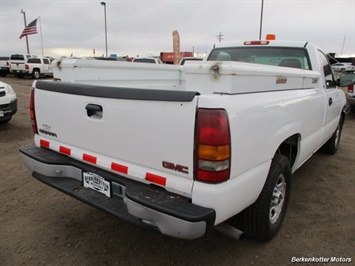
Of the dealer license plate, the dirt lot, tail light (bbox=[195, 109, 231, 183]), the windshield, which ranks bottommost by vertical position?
the dirt lot

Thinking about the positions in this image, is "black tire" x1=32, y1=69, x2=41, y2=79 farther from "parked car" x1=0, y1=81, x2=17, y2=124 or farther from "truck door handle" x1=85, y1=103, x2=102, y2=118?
"truck door handle" x1=85, y1=103, x2=102, y2=118

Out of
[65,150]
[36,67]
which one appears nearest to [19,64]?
[36,67]

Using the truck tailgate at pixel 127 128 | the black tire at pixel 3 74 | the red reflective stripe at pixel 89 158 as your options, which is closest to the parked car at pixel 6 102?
the truck tailgate at pixel 127 128

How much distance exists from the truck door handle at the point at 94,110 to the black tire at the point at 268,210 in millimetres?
1424

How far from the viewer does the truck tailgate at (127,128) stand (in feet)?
6.17

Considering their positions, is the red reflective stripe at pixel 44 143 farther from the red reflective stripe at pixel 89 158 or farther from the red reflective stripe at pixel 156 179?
the red reflective stripe at pixel 156 179

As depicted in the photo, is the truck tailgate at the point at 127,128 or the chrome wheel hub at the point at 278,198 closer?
the truck tailgate at the point at 127,128

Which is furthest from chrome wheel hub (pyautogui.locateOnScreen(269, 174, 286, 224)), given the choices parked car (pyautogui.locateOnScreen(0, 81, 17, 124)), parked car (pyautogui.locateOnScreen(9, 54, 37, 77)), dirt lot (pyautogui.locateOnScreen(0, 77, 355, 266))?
parked car (pyautogui.locateOnScreen(9, 54, 37, 77))

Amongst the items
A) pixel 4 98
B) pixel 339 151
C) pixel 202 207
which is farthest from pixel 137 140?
pixel 4 98

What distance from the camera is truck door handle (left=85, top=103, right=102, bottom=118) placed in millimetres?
2263

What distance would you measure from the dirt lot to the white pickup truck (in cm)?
24

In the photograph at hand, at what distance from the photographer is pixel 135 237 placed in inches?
110

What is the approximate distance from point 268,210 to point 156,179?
1.03 meters

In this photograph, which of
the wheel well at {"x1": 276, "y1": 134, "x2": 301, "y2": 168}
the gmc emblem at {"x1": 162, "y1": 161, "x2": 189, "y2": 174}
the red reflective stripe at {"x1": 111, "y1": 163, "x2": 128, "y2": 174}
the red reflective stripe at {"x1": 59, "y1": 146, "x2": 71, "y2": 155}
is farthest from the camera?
the wheel well at {"x1": 276, "y1": 134, "x2": 301, "y2": 168}
